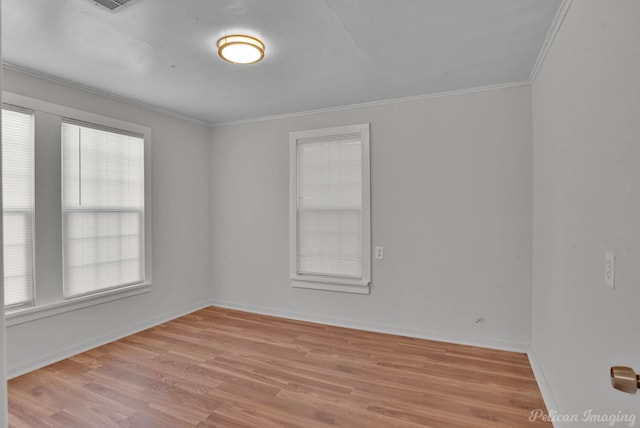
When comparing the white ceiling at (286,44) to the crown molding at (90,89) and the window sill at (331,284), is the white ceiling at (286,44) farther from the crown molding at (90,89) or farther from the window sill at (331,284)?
the window sill at (331,284)

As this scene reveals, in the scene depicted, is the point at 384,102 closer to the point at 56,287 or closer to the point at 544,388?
the point at 544,388

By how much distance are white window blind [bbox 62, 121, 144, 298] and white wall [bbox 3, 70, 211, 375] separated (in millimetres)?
194

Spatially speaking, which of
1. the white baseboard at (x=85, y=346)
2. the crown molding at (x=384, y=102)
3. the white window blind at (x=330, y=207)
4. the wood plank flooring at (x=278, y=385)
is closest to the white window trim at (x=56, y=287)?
the white baseboard at (x=85, y=346)

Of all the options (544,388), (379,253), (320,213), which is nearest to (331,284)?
(379,253)

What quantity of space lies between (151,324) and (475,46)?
4.19m

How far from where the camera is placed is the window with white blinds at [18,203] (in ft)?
9.19

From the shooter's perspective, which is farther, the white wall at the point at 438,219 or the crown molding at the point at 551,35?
the white wall at the point at 438,219

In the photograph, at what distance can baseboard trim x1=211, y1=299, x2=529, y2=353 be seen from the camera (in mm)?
3312

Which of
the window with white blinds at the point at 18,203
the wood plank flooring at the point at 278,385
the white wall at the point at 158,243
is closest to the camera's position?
the wood plank flooring at the point at 278,385

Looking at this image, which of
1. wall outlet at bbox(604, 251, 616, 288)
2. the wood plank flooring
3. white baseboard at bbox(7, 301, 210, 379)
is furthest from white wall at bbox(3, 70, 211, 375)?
wall outlet at bbox(604, 251, 616, 288)

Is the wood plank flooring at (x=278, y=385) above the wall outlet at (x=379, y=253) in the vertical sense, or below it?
below

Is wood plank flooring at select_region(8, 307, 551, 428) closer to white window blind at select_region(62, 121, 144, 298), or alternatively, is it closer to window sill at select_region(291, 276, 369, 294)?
Result: window sill at select_region(291, 276, 369, 294)

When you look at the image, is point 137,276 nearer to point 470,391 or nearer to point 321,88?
point 321,88

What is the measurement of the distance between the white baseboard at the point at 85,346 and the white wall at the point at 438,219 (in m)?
1.17
